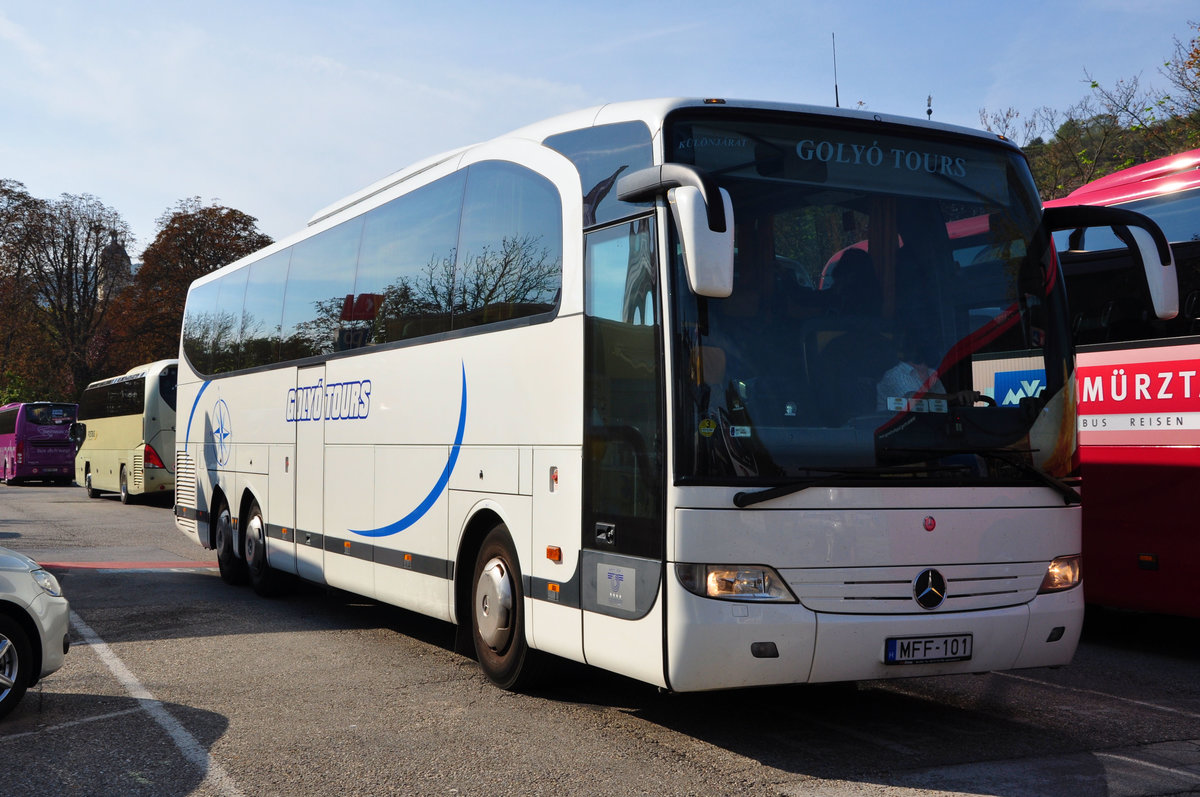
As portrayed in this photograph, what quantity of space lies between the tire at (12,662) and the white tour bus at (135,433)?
23.6 m

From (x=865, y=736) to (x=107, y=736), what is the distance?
161 inches

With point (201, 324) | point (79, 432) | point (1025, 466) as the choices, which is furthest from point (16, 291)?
point (1025, 466)

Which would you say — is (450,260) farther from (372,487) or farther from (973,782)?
(973,782)

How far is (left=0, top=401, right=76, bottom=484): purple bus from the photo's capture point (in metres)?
45.0

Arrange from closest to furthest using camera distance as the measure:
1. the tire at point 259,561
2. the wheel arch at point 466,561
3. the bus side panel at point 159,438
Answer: the wheel arch at point 466,561 < the tire at point 259,561 < the bus side panel at point 159,438

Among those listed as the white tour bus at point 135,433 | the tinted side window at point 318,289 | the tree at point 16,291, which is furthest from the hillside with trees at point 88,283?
the tinted side window at point 318,289

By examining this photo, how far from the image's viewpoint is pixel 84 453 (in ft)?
122

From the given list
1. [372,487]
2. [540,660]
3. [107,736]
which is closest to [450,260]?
[372,487]

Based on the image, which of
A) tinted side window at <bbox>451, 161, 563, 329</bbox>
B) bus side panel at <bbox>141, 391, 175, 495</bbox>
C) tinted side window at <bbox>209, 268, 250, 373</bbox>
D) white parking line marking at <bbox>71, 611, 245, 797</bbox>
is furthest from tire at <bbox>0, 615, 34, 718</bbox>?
bus side panel at <bbox>141, 391, 175, 495</bbox>

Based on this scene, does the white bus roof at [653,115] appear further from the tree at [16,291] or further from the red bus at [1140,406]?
the tree at [16,291]

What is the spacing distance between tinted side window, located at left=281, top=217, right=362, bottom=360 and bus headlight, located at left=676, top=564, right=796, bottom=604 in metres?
5.95

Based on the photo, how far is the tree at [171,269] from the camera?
196 ft

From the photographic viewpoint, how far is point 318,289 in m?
11.8

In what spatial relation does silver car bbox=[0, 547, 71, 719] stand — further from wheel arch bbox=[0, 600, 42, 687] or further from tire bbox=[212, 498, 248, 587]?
tire bbox=[212, 498, 248, 587]
